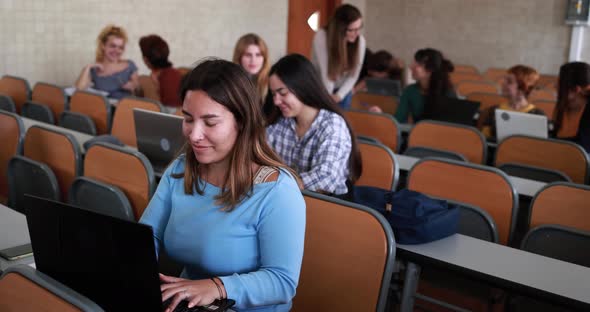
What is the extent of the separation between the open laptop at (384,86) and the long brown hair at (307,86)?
3.88m

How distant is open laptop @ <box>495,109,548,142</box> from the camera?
425 cm

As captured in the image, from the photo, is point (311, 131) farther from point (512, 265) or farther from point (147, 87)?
point (147, 87)

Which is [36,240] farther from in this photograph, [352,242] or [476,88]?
[476,88]

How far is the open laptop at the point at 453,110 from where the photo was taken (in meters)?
4.91

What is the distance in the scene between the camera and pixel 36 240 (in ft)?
5.08

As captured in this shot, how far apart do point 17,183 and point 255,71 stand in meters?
2.01

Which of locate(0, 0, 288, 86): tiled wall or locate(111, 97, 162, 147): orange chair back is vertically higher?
locate(0, 0, 288, 86): tiled wall

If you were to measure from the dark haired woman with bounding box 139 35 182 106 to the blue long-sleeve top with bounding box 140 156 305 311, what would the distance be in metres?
3.89

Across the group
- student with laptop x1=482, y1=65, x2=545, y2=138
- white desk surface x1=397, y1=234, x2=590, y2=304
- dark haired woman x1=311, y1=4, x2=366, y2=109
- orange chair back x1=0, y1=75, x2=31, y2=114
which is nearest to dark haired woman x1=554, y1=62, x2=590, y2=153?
student with laptop x1=482, y1=65, x2=545, y2=138

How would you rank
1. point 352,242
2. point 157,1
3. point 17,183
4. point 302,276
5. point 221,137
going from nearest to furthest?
point 221,137
point 352,242
point 302,276
point 17,183
point 157,1

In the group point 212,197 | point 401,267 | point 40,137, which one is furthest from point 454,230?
point 40,137

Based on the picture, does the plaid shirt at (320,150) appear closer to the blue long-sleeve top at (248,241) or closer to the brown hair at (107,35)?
the blue long-sleeve top at (248,241)

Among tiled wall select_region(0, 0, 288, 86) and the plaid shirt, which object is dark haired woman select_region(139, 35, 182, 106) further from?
the plaid shirt

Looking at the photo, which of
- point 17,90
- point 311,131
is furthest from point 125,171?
point 17,90
